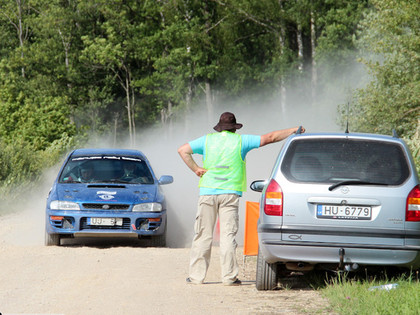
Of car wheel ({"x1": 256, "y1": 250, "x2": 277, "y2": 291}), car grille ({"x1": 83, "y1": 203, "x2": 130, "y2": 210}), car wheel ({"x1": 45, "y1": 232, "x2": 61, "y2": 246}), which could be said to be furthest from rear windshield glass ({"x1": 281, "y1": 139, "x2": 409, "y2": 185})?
car wheel ({"x1": 45, "y1": 232, "x2": 61, "y2": 246})

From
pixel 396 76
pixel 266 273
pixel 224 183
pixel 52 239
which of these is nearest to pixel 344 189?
pixel 266 273

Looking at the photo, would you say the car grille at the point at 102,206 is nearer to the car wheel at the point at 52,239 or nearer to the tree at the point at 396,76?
the car wheel at the point at 52,239

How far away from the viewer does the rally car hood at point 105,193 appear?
1298 centimetres

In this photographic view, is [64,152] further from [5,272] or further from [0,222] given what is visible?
[5,272]

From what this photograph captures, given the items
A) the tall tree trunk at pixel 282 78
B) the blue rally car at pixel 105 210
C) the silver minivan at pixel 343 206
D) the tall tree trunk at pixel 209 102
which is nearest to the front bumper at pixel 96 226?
the blue rally car at pixel 105 210

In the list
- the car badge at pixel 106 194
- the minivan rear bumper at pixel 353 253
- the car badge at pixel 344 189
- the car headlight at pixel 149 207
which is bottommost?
the car headlight at pixel 149 207

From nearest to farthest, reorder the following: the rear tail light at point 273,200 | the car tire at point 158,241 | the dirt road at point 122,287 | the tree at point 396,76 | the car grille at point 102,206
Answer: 1. the dirt road at point 122,287
2. the rear tail light at point 273,200
3. the car grille at point 102,206
4. the car tire at point 158,241
5. the tree at point 396,76

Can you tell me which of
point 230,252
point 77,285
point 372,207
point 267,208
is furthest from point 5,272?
point 372,207

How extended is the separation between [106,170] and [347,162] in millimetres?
6573

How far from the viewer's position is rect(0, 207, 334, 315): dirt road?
8.02 metres

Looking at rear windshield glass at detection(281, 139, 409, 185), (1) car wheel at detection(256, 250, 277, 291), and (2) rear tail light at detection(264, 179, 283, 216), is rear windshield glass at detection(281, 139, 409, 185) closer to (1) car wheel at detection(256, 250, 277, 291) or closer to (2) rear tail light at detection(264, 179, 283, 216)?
(2) rear tail light at detection(264, 179, 283, 216)

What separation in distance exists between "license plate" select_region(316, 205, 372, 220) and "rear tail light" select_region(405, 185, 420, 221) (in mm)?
366

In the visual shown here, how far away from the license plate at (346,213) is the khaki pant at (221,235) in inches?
55.4

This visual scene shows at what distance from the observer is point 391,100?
88.5 feet
